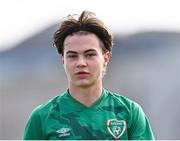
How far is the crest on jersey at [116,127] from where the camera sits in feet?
15.3

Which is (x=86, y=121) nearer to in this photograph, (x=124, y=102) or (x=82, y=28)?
(x=124, y=102)

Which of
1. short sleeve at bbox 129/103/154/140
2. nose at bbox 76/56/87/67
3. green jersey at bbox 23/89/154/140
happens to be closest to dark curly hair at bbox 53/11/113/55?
nose at bbox 76/56/87/67

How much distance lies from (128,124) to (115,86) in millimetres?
6014

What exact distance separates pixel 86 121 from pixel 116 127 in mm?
193

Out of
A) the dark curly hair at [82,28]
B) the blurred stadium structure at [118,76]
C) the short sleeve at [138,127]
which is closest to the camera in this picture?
the short sleeve at [138,127]

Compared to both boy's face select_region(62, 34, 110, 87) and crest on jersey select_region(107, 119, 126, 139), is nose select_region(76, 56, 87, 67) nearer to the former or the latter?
boy's face select_region(62, 34, 110, 87)

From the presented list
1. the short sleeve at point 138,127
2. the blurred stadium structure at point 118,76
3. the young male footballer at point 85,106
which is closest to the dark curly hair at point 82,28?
the young male footballer at point 85,106

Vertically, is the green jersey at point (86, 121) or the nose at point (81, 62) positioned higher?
the nose at point (81, 62)

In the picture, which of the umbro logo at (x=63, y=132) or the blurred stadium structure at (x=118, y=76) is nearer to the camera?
the umbro logo at (x=63, y=132)

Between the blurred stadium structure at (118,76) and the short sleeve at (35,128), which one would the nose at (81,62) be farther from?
the blurred stadium structure at (118,76)

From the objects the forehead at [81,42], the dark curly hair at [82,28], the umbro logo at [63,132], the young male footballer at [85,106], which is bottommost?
the umbro logo at [63,132]

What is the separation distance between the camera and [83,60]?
4.65 m

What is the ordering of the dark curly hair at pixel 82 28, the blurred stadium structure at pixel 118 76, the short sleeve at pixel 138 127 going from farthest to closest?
the blurred stadium structure at pixel 118 76 → the dark curly hair at pixel 82 28 → the short sleeve at pixel 138 127

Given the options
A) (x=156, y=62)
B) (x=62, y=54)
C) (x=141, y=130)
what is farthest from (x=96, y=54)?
(x=156, y=62)
